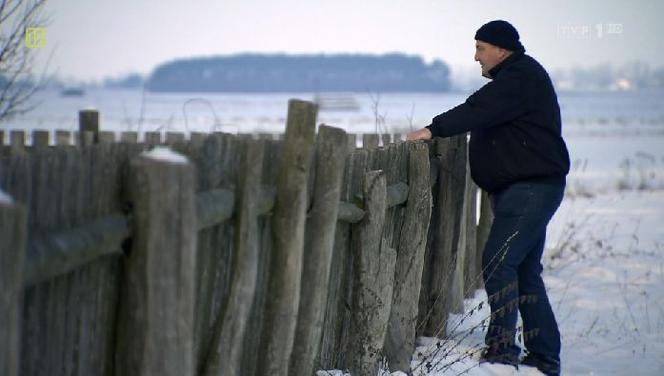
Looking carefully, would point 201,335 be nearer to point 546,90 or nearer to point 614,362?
point 546,90

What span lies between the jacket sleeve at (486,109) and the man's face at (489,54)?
28cm

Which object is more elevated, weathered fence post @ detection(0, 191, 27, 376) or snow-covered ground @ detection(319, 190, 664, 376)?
weathered fence post @ detection(0, 191, 27, 376)

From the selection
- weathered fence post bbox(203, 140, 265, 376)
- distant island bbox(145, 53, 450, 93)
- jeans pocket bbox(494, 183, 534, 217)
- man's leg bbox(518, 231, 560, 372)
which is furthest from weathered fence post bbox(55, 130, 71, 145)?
distant island bbox(145, 53, 450, 93)

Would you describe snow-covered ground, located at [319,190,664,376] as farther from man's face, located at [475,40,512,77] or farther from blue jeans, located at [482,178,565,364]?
man's face, located at [475,40,512,77]

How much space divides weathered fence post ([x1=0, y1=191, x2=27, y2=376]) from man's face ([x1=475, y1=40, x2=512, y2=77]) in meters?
3.64

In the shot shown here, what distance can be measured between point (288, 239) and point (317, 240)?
0.32m

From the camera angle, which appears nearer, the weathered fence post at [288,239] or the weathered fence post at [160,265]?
the weathered fence post at [160,265]

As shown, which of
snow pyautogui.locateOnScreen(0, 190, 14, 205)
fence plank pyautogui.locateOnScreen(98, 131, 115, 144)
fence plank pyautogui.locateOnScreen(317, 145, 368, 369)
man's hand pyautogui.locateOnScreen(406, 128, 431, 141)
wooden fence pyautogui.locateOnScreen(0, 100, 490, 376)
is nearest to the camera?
snow pyautogui.locateOnScreen(0, 190, 14, 205)

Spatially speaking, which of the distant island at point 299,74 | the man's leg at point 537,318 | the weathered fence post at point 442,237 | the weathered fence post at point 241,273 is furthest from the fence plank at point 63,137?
the distant island at point 299,74

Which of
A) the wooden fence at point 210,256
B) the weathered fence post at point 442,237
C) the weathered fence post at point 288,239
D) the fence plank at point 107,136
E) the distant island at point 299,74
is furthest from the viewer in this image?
the distant island at point 299,74

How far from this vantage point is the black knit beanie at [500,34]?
17.1 ft

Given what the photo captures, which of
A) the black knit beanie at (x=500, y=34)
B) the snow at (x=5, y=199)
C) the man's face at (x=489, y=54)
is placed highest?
the black knit beanie at (x=500, y=34)

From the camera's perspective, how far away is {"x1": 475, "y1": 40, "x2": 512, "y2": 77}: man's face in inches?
207

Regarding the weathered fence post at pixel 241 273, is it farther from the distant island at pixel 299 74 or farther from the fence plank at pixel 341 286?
the distant island at pixel 299 74
